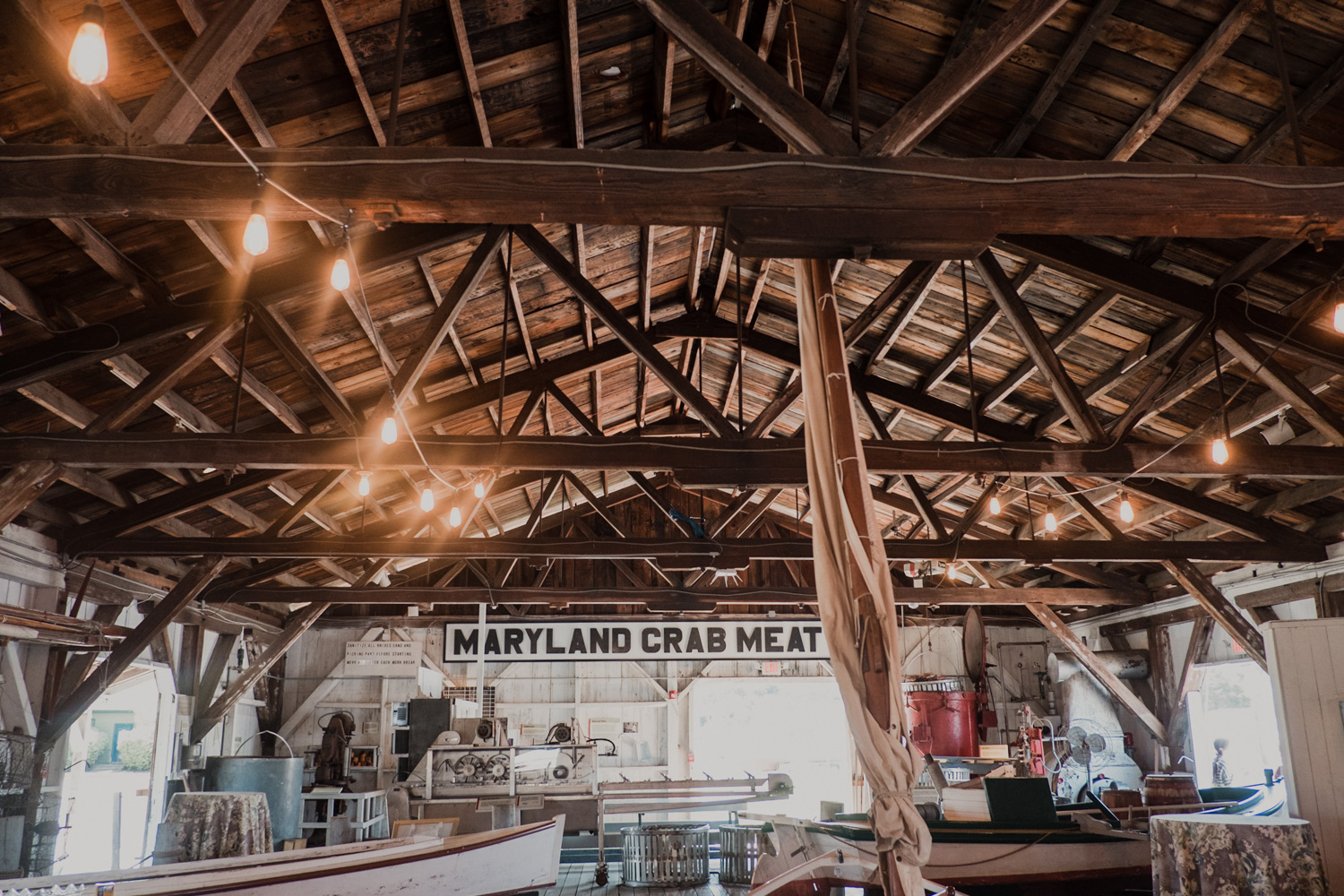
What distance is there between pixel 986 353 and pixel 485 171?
704 cm

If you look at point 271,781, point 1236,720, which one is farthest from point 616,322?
Result: point 1236,720

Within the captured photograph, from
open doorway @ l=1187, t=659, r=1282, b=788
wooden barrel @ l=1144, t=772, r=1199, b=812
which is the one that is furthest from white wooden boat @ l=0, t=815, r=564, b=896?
open doorway @ l=1187, t=659, r=1282, b=788

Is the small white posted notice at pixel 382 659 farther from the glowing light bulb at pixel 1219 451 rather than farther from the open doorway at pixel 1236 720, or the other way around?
the glowing light bulb at pixel 1219 451

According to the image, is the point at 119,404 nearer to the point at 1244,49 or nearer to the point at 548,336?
the point at 548,336

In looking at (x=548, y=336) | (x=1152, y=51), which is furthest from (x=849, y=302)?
(x=1152, y=51)

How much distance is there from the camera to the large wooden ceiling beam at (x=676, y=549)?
30.6ft

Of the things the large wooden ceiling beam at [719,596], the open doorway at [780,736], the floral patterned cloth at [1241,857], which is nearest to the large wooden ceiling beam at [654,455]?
the floral patterned cloth at [1241,857]

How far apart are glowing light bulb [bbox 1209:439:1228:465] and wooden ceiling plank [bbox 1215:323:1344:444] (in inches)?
21.8

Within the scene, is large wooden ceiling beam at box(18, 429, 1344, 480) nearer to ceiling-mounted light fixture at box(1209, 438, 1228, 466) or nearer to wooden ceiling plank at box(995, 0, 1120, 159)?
ceiling-mounted light fixture at box(1209, 438, 1228, 466)

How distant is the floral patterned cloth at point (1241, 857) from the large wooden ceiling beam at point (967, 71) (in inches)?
172

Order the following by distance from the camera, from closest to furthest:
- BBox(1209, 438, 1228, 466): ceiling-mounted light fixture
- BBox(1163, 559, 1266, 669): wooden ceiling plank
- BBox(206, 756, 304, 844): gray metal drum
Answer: BBox(1209, 438, 1228, 466): ceiling-mounted light fixture, BBox(1163, 559, 1266, 669): wooden ceiling plank, BBox(206, 756, 304, 844): gray metal drum

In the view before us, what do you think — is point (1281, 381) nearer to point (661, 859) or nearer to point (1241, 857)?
point (1241, 857)

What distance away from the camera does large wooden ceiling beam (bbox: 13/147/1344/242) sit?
3.83m

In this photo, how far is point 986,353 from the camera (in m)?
9.70
